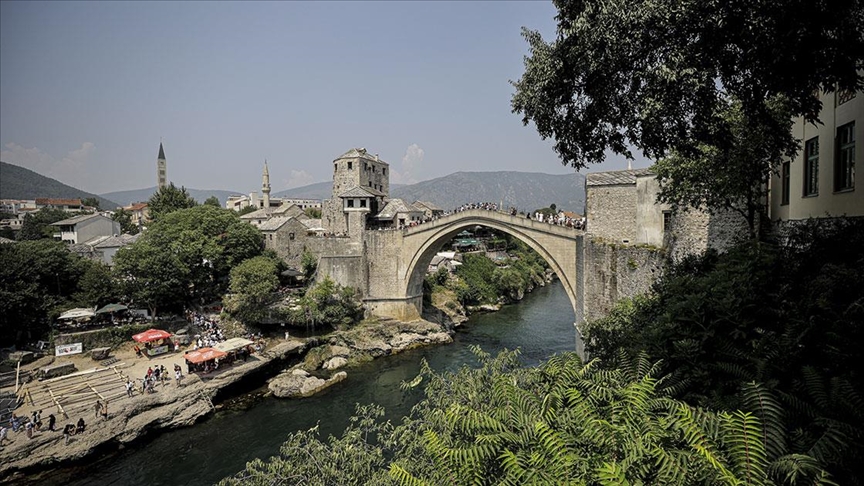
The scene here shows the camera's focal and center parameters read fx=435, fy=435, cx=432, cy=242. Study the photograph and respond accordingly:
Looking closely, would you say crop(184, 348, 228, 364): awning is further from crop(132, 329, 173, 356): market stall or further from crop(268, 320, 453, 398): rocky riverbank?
crop(132, 329, 173, 356): market stall

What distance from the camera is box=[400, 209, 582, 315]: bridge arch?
2273cm

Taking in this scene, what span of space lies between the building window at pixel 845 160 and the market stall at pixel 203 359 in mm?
23847

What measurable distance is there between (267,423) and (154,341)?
36.2 ft

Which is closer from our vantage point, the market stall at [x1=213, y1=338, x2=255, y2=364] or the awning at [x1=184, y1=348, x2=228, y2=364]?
the awning at [x1=184, y1=348, x2=228, y2=364]

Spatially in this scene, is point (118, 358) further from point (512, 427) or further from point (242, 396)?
point (512, 427)

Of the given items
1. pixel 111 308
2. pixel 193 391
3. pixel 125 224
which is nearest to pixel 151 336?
pixel 111 308

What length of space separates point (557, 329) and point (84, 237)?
171 feet

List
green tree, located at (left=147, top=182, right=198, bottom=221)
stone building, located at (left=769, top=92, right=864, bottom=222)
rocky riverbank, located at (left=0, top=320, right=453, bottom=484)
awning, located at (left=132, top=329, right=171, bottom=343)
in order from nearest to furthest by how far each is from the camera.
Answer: stone building, located at (left=769, top=92, right=864, bottom=222), rocky riverbank, located at (left=0, top=320, right=453, bottom=484), awning, located at (left=132, top=329, right=171, bottom=343), green tree, located at (left=147, top=182, right=198, bottom=221)

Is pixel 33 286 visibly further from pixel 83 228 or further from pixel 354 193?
pixel 83 228

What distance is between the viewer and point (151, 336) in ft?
77.4

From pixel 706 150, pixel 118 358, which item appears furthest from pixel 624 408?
pixel 118 358

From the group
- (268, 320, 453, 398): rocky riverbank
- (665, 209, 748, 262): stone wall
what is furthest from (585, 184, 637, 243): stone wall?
(268, 320, 453, 398): rocky riverbank

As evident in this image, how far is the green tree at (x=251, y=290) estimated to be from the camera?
27891mm

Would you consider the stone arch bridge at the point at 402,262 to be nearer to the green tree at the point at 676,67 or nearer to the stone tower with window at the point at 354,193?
the stone tower with window at the point at 354,193
